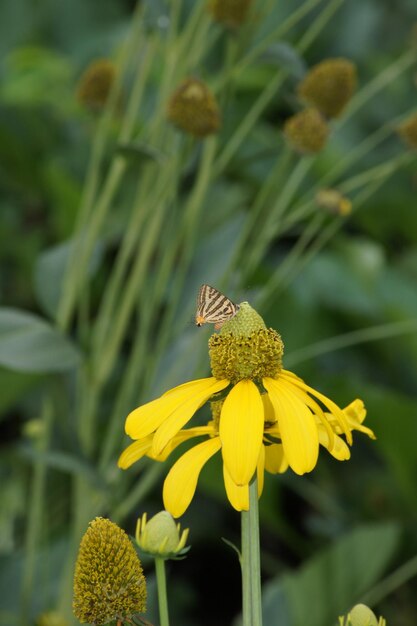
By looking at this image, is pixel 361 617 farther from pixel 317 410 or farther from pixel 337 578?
pixel 337 578

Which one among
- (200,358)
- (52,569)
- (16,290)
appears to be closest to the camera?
(200,358)

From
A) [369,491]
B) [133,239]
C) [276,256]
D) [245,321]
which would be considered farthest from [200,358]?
[276,256]

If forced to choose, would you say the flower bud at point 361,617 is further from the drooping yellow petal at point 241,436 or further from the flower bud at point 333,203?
the flower bud at point 333,203

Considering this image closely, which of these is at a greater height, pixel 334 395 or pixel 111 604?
pixel 334 395

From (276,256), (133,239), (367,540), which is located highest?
(276,256)

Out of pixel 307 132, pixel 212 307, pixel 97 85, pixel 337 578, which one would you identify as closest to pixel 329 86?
pixel 307 132

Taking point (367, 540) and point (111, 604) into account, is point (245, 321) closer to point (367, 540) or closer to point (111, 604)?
point (111, 604)

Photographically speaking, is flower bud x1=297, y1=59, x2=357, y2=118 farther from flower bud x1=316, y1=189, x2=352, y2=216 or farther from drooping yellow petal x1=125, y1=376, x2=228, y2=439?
drooping yellow petal x1=125, y1=376, x2=228, y2=439
